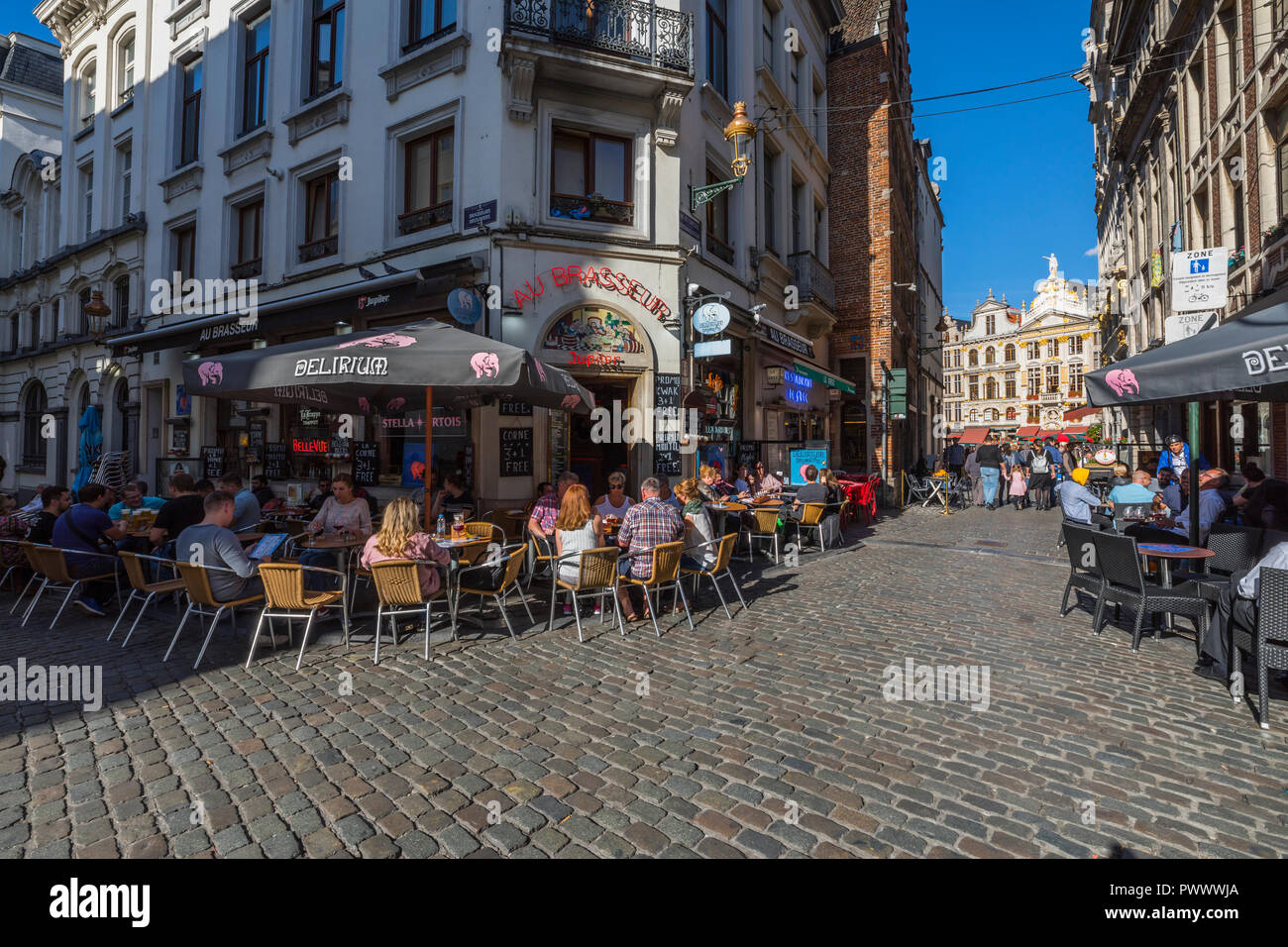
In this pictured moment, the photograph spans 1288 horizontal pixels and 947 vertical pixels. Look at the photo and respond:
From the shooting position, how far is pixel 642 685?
4480mm

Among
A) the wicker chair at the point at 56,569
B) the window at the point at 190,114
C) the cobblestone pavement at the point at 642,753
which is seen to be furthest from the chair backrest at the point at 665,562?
the window at the point at 190,114

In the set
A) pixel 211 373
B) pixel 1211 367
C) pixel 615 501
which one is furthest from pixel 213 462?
pixel 1211 367

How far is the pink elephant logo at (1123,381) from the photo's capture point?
5.14 m

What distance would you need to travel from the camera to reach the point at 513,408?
10.0m

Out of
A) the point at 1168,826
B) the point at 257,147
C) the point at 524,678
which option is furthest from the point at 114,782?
the point at 257,147

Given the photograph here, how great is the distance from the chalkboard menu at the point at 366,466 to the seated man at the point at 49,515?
4280 millimetres

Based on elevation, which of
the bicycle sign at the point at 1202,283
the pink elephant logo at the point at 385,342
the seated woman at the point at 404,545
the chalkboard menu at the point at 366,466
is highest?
the bicycle sign at the point at 1202,283

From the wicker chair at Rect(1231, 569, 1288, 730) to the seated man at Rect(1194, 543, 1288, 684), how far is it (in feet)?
0.22

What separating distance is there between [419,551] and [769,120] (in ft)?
46.0

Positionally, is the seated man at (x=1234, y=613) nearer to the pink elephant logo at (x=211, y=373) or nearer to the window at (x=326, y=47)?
the pink elephant logo at (x=211, y=373)

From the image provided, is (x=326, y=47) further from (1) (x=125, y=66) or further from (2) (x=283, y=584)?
(2) (x=283, y=584)

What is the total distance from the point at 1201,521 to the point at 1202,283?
121 inches

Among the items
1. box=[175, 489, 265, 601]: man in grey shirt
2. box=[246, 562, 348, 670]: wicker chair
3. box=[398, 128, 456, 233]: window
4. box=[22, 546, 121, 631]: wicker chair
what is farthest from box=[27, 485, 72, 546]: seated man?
box=[398, 128, 456, 233]: window
